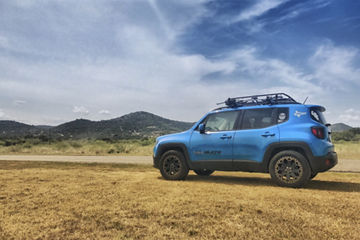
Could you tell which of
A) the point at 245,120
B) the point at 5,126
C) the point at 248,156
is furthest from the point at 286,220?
the point at 5,126

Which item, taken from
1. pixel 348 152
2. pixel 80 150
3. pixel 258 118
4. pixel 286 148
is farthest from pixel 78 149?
pixel 286 148

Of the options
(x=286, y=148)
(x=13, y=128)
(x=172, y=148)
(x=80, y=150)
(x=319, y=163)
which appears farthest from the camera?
(x=13, y=128)

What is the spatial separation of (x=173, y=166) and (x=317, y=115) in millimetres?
3837

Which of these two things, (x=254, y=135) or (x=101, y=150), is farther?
(x=101, y=150)

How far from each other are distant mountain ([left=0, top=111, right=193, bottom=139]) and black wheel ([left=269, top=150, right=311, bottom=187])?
9088 cm

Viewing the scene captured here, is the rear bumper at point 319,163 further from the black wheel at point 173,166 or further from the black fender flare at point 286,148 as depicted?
the black wheel at point 173,166

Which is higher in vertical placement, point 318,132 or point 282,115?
point 282,115

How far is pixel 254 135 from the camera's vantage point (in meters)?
7.14

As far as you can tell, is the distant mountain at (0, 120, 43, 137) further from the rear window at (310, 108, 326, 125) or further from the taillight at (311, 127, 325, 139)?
the taillight at (311, 127, 325, 139)

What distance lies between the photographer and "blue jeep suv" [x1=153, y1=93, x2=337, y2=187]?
21.4ft

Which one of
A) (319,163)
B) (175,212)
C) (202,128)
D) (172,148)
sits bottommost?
(175,212)

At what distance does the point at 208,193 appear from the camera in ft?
18.7

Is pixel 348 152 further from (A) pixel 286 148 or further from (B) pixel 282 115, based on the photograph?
(A) pixel 286 148

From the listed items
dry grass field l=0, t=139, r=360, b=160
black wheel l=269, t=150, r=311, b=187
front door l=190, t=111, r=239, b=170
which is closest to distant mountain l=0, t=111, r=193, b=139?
dry grass field l=0, t=139, r=360, b=160
